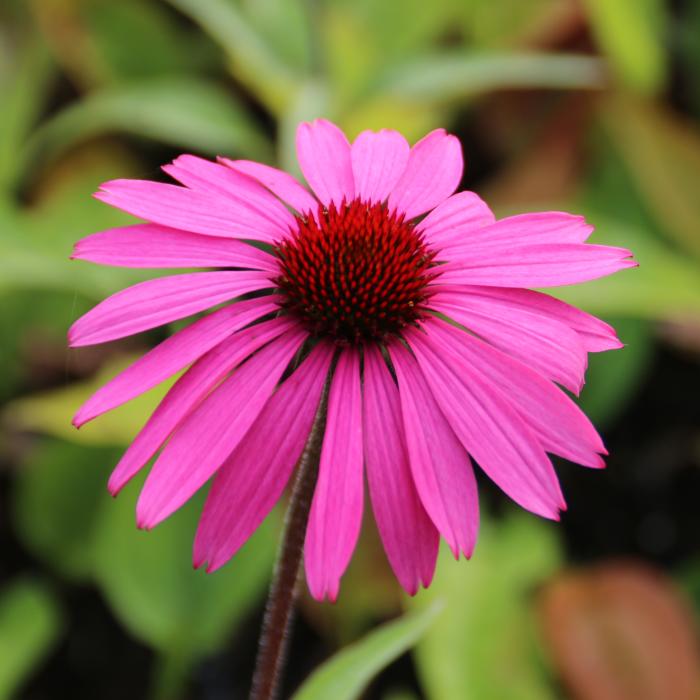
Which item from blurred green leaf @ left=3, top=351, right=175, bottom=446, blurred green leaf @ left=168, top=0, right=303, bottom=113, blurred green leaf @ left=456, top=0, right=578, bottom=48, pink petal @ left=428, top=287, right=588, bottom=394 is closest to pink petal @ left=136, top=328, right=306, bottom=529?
pink petal @ left=428, top=287, right=588, bottom=394

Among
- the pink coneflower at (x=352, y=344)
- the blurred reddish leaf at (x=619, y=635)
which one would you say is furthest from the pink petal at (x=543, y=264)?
the blurred reddish leaf at (x=619, y=635)

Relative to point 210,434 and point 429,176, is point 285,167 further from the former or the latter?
point 210,434

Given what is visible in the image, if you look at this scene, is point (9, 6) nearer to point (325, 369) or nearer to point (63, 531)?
point (63, 531)

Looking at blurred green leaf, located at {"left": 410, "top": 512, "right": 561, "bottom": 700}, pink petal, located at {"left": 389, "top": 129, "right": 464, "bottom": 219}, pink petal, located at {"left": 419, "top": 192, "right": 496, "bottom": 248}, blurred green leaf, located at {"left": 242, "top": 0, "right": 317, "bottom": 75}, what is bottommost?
blurred green leaf, located at {"left": 410, "top": 512, "right": 561, "bottom": 700}

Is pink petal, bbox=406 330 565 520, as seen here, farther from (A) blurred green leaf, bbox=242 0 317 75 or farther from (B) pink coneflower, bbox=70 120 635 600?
(A) blurred green leaf, bbox=242 0 317 75

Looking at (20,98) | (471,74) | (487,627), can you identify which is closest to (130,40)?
(20,98)
